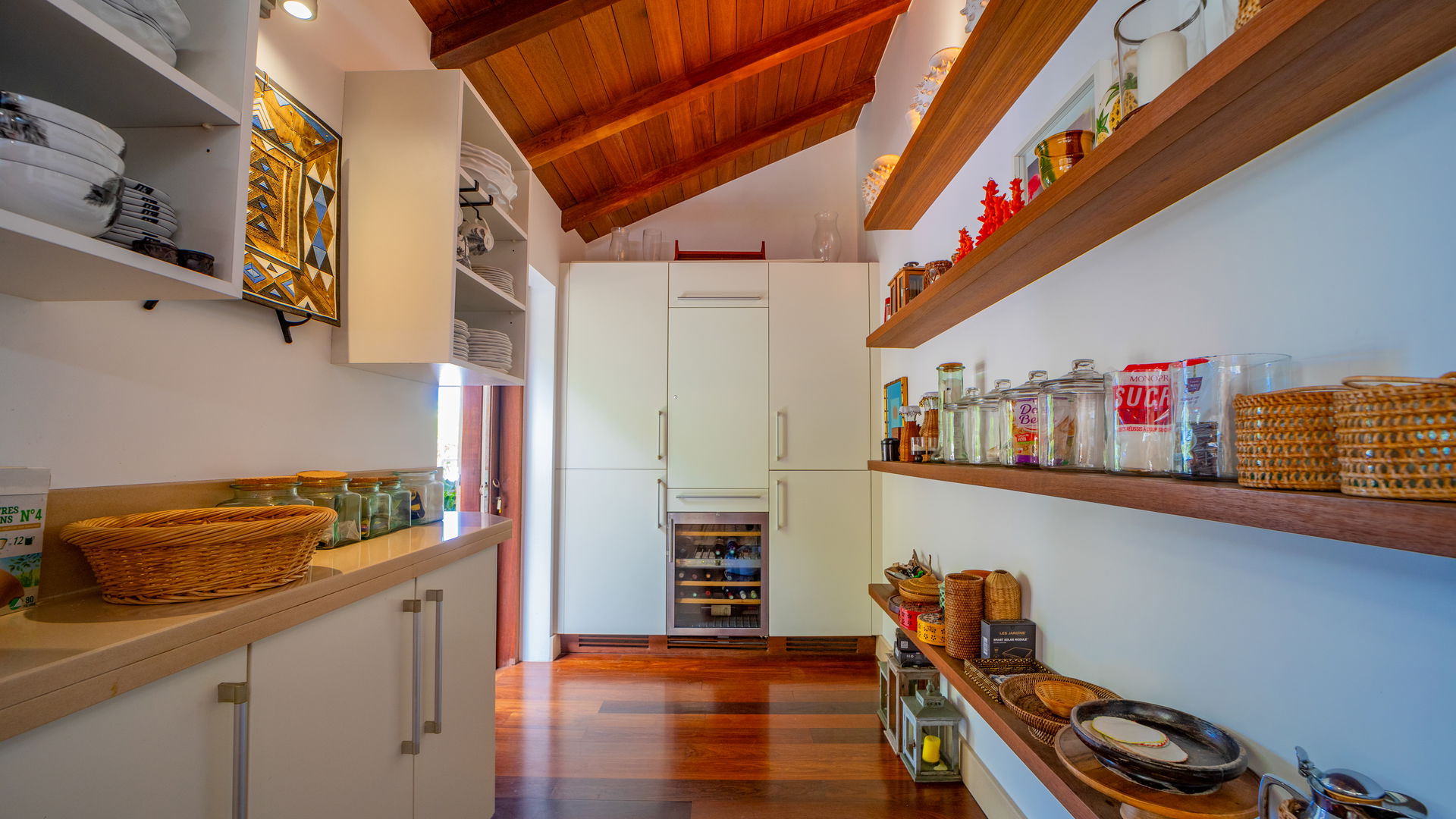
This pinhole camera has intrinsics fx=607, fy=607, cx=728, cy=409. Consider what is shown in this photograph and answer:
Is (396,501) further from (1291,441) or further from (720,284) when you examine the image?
(720,284)

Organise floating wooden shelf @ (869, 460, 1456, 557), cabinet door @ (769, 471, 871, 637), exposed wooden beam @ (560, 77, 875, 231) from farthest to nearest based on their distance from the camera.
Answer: exposed wooden beam @ (560, 77, 875, 231), cabinet door @ (769, 471, 871, 637), floating wooden shelf @ (869, 460, 1456, 557)

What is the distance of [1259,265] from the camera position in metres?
0.95

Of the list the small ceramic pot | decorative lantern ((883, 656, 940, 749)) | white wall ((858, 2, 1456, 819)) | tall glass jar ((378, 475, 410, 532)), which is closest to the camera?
white wall ((858, 2, 1456, 819))

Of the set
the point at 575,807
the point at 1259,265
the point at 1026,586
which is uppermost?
the point at 1259,265

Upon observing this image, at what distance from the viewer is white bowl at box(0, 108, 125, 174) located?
688mm

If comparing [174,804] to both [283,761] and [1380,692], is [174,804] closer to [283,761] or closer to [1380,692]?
[283,761]

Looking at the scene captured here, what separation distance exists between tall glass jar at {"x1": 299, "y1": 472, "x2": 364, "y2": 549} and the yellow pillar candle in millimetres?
2030

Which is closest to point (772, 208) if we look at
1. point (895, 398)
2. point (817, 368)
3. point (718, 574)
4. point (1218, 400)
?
point (817, 368)

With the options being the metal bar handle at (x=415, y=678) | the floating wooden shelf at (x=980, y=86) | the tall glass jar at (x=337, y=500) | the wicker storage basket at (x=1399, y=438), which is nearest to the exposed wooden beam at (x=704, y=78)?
the floating wooden shelf at (x=980, y=86)

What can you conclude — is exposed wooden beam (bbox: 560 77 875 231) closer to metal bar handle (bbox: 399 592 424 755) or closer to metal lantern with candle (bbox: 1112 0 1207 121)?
metal bar handle (bbox: 399 592 424 755)

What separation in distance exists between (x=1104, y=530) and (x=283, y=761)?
1649 millimetres

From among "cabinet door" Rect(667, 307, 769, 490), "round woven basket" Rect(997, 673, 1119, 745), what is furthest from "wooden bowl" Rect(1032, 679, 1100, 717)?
"cabinet door" Rect(667, 307, 769, 490)

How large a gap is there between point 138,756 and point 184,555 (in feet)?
0.87

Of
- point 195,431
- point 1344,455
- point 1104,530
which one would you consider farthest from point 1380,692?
point 195,431
